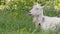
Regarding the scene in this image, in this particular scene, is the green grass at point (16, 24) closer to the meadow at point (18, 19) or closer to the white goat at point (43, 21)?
the meadow at point (18, 19)

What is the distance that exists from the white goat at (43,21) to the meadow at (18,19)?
166mm

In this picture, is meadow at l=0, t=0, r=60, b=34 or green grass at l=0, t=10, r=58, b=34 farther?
meadow at l=0, t=0, r=60, b=34

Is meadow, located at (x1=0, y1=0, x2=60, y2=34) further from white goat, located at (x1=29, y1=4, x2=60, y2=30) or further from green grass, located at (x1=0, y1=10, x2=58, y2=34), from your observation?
white goat, located at (x1=29, y1=4, x2=60, y2=30)

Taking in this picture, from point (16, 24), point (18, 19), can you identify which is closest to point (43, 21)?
point (16, 24)

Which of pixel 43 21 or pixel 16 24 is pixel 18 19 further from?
pixel 43 21

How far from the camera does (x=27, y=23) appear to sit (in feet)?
27.0

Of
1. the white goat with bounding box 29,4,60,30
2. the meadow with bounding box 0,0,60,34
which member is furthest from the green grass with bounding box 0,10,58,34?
the white goat with bounding box 29,4,60,30

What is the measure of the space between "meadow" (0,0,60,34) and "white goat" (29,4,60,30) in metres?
0.17

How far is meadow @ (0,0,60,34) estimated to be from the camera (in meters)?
7.42

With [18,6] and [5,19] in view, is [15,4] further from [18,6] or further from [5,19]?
[5,19]

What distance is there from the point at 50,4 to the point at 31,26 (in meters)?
3.41

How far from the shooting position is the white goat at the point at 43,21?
7.34 metres

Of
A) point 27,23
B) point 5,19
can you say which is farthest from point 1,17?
point 27,23

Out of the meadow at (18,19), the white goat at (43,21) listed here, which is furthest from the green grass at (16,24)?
the white goat at (43,21)
